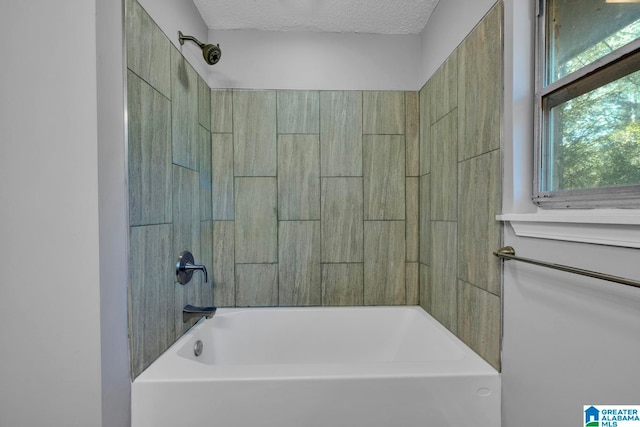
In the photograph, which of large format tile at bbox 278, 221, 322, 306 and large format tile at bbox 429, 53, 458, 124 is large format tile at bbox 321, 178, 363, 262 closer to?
large format tile at bbox 278, 221, 322, 306

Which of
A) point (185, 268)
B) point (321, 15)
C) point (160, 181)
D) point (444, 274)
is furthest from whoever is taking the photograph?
point (321, 15)

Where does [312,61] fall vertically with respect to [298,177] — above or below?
above

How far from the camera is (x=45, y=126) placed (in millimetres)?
1018

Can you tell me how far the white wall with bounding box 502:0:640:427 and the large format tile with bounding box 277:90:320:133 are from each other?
1186 millimetres

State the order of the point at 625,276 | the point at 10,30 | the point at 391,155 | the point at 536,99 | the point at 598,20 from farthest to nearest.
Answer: the point at 391,155 < the point at 536,99 < the point at 10,30 < the point at 598,20 < the point at 625,276

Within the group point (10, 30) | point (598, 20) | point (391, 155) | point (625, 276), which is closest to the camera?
point (625, 276)

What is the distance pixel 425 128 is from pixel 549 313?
135 cm

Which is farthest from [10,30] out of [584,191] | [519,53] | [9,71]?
[584,191]

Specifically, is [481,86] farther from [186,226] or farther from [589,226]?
[186,226]

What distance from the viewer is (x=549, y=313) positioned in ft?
3.22

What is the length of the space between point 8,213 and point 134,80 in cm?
60

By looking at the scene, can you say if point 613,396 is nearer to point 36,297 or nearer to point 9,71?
point 36,297

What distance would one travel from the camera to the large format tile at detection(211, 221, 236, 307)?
7.02ft

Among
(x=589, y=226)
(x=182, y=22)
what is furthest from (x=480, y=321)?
(x=182, y=22)
